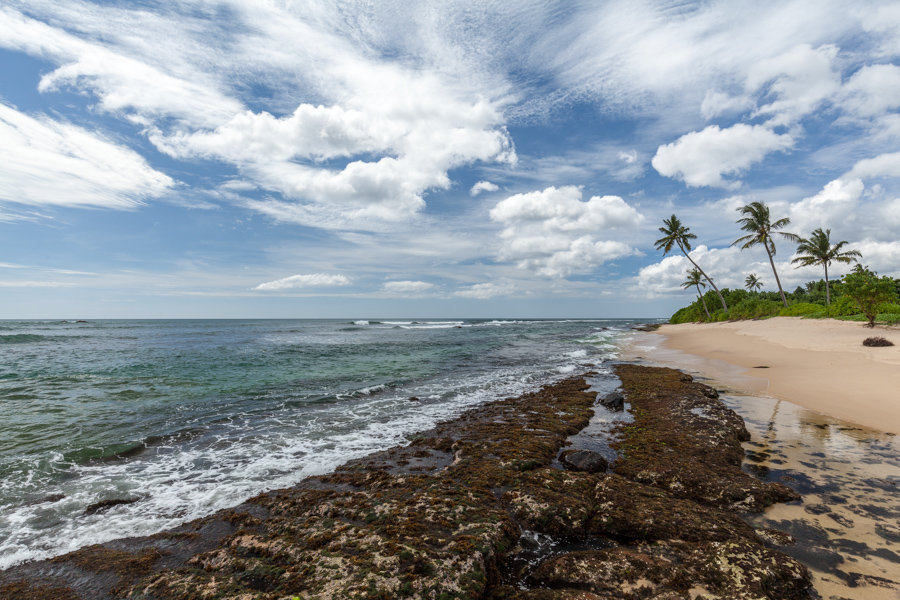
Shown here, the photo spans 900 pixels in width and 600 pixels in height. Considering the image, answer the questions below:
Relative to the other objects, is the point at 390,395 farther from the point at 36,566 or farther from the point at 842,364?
the point at 842,364

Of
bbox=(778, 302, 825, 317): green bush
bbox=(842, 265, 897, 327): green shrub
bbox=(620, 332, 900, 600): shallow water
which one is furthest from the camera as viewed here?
bbox=(778, 302, 825, 317): green bush

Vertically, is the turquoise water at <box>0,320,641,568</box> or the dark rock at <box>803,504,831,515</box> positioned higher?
the dark rock at <box>803,504,831,515</box>

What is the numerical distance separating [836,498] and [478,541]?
6.14 meters

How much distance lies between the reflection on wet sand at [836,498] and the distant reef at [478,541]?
0.36m

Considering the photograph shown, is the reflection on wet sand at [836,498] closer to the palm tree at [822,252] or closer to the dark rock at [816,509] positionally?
the dark rock at [816,509]

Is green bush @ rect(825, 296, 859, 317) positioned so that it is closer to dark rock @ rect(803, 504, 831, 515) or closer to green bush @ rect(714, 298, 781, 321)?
green bush @ rect(714, 298, 781, 321)

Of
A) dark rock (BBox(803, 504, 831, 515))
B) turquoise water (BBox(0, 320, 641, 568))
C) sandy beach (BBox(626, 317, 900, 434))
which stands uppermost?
sandy beach (BBox(626, 317, 900, 434))

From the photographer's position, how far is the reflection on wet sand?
4.28 meters

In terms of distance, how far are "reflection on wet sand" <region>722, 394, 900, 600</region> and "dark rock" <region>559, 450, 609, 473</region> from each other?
259 centimetres

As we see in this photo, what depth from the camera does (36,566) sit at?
5.16 meters

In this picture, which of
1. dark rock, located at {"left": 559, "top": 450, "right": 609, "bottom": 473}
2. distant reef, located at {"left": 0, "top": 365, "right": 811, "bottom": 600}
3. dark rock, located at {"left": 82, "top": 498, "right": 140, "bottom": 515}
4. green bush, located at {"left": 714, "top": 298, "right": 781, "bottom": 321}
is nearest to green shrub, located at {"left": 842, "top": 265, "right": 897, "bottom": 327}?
green bush, located at {"left": 714, "top": 298, "right": 781, "bottom": 321}

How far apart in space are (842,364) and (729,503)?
16.9 metres

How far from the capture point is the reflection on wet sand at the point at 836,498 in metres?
4.28

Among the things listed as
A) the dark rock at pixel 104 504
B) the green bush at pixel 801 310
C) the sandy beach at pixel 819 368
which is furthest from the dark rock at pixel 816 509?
the green bush at pixel 801 310
